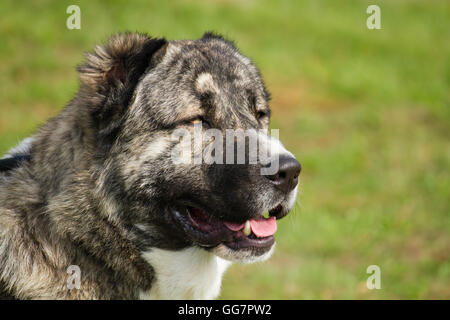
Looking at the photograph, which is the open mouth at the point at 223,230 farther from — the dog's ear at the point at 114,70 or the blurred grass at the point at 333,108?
the blurred grass at the point at 333,108

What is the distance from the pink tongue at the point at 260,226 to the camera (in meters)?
3.53

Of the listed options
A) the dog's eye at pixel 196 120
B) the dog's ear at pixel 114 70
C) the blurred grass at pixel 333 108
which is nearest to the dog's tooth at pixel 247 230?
the dog's eye at pixel 196 120

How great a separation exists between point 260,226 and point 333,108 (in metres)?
8.03

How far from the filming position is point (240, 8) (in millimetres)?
13875

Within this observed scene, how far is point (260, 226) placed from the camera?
3623 mm

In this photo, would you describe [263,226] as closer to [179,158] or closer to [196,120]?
[179,158]

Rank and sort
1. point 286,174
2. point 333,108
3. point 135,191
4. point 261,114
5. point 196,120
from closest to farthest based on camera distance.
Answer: point 286,174 → point 135,191 → point 196,120 → point 261,114 → point 333,108

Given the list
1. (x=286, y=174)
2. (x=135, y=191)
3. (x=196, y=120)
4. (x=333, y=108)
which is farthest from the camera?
(x=333, y=108)

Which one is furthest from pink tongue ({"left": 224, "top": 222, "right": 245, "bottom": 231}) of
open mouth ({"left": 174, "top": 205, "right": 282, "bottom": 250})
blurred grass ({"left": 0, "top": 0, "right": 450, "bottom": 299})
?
blurred grass ({"left": 0, "top": 0, "right": 450, "bottom": 299})

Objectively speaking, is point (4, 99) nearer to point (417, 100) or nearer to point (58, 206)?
point (58, 206)

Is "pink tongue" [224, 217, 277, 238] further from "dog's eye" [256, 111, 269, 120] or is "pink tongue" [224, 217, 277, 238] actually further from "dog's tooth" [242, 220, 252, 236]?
"dog's eye" [256, 111, 269, 120]

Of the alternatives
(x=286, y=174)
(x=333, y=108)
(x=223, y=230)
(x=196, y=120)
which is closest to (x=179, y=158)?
(x=196, y=120)

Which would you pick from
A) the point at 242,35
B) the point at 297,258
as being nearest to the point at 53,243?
the point at 297,258

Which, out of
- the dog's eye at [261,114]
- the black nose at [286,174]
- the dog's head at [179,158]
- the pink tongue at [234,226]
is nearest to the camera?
the black nose at [286,174]
